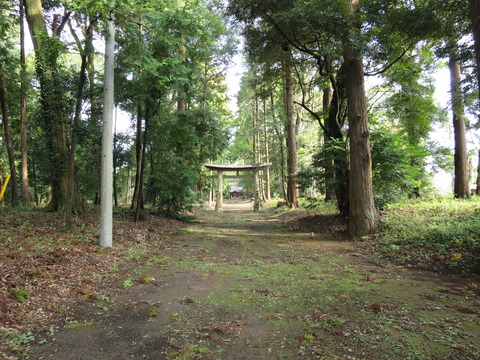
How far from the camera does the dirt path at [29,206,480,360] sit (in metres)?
2.38

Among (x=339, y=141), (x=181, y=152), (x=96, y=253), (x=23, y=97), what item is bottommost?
(x=96, y=253)

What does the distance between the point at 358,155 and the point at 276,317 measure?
19.2 feet

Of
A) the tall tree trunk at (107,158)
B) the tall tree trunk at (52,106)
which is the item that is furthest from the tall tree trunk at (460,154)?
the tall tree trunk at (52,106)

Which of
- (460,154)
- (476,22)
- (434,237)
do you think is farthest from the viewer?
(460,154)

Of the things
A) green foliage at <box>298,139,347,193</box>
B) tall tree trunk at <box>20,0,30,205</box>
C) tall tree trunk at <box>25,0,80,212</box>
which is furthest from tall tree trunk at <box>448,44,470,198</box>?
tall tree trunk at <box>20,0,30,205</box>

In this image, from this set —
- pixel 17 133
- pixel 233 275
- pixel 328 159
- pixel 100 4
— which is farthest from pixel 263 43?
pixel 17 133

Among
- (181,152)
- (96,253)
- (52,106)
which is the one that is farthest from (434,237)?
(52,106)

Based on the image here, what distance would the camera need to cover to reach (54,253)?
15.4ft

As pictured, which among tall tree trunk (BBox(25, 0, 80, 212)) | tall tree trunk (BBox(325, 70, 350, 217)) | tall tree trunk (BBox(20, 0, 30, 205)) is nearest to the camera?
tall tree trunk (BBox(25, 0, 80, 212))

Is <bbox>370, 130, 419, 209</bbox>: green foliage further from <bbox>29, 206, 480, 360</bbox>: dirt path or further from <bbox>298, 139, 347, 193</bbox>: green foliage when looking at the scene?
<bbox>29, 206, 480, 360</bbox>: dirt path

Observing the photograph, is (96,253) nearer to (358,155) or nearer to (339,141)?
(358,155)

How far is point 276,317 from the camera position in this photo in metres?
3.07

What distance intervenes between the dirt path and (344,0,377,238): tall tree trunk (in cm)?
266

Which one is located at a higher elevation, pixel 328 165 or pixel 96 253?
pixel 328 165
